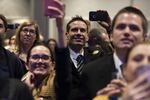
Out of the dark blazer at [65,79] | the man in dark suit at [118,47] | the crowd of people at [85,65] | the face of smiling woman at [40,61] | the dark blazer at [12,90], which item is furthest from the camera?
the face of smiling woman at [40,61]

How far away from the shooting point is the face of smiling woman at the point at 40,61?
313cm

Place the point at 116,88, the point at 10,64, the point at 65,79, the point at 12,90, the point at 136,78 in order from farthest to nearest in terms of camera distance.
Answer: the point at 10,64 → the point at 65,79 → the point at 12,90 → the point at 116,88 → the point at 136,78

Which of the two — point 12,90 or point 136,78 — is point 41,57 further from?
point 136,78

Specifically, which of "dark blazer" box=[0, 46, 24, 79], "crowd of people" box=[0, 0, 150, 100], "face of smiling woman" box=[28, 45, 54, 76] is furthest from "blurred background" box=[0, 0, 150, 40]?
"face of smiling woman" box=[28, 45, 54, 76]

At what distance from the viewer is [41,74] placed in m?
3.11

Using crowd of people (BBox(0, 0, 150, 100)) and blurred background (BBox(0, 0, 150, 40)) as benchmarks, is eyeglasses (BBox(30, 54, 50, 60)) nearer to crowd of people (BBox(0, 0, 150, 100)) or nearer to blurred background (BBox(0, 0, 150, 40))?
crowd of people (BBox(0, 0, 150, 100))

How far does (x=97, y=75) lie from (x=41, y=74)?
78cm

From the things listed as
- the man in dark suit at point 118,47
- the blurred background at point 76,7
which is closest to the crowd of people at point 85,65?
the man in dark suit at point 118,47

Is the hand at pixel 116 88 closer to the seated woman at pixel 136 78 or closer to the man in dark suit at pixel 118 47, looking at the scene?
the seated woman at pixel 136 78

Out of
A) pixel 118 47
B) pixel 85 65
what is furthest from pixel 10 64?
pixel 118 47

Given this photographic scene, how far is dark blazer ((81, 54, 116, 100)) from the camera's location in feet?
7.76

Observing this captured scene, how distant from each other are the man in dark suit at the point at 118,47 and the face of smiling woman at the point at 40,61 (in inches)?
28.2

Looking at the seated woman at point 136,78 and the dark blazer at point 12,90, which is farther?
the dark blazer at point 12,90

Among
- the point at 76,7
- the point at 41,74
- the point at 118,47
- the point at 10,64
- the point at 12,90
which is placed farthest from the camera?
the point at 76,7
